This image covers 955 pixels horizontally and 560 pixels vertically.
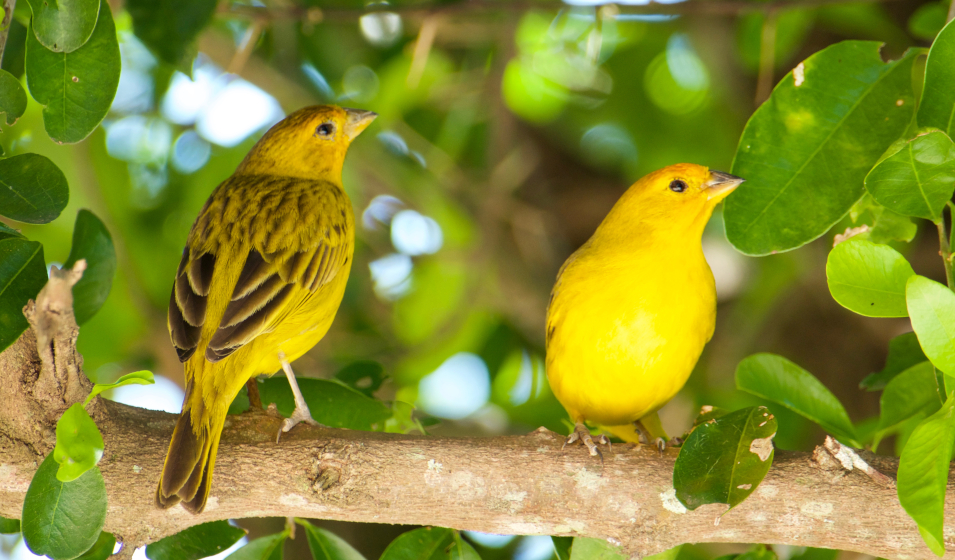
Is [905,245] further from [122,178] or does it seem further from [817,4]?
[122,178]

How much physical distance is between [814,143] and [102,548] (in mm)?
2481

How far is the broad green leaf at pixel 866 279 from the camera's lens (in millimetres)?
2129

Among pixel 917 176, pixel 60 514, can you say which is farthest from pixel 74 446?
pixel 917 176

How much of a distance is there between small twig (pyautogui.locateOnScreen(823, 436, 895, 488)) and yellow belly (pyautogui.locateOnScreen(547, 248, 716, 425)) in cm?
65

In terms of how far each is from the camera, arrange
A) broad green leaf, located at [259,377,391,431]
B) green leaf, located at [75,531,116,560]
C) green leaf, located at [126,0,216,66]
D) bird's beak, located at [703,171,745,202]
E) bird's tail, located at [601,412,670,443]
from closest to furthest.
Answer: green leaf, located at [75,531,116,560], broad green leaf, located at [259,377,391,431], bird's beak, located at [703,171,745,202], green leaf, located at [126,0,216,66], bird's tail, located at [601,412,670,443]

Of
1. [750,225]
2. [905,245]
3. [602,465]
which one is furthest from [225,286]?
[905,245]

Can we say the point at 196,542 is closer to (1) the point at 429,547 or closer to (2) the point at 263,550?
(2) the point at 263,550

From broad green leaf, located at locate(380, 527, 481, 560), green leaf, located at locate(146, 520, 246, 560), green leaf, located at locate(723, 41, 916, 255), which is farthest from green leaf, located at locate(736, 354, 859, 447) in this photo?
green leaf, located at locate(146, 520, 246, 560)

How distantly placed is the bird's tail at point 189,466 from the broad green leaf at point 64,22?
106cm

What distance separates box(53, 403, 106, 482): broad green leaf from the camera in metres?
2.00

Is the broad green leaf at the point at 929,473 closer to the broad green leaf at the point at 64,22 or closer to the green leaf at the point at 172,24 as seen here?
the broad green leaf at the point at 64,22

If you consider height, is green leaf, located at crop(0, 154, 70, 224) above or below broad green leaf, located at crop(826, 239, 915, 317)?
above

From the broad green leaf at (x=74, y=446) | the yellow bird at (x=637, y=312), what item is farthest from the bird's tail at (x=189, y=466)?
the yellow bird at (x=637, y=312)

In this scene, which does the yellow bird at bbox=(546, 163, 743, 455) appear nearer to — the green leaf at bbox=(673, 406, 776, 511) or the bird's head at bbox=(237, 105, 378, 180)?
the green leaf at bbox=(673, 406, 776, 511)
